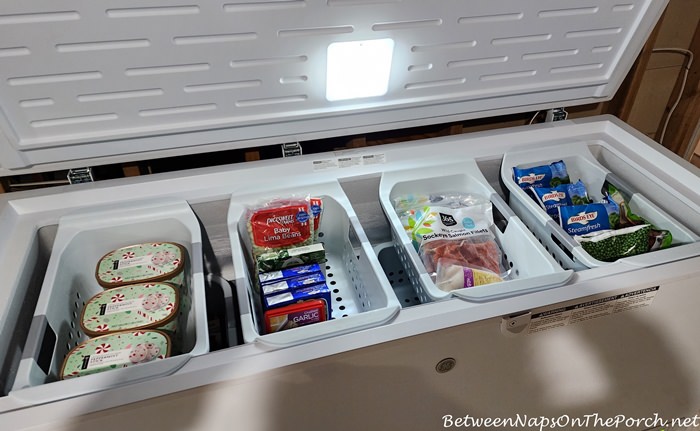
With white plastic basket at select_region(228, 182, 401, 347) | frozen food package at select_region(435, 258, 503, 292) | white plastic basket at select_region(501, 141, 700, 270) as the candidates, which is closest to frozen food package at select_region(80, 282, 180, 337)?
white plastic basket at select_region(228, 182, 401, 347)

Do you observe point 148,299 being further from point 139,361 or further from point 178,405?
point 178,405

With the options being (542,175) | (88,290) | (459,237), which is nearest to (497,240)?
Result: (459,237)

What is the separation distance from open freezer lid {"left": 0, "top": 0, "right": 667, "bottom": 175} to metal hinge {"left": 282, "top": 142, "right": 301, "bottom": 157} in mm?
41

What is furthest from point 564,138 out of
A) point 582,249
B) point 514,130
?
point 582,249

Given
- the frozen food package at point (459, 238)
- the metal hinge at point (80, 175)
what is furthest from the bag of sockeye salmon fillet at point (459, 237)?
the metal hinge at point (80, 175)

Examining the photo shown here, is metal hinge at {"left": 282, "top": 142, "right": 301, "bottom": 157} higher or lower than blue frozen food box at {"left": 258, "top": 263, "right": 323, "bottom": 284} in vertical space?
higher

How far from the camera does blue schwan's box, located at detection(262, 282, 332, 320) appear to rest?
0.86 m

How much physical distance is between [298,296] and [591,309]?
0.53 metres

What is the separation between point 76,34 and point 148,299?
46 centimetres

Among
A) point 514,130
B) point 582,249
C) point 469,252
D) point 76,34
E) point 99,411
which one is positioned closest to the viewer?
point 99,411

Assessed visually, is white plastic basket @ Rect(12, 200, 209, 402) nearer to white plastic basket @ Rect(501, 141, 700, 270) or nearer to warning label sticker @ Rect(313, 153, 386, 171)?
warning label sticker @ Rect(313, 153, 386, 171)

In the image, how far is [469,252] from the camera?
100 cm

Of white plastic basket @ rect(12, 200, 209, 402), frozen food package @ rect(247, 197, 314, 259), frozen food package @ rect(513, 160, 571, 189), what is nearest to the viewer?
white plastic basket @ rect(12, 200, 209, 402)

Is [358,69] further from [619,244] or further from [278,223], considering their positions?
[619,244]
